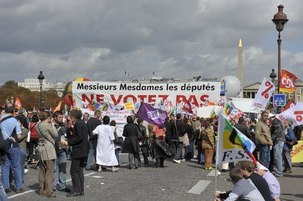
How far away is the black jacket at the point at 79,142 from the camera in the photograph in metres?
11.1

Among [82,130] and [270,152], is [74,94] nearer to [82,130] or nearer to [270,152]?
[270,152]

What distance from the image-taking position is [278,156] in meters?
15.1

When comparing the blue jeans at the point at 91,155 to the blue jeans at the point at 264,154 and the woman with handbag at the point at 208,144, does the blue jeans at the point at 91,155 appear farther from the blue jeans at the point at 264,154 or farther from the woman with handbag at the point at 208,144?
the blue jeans at the point at 264,154

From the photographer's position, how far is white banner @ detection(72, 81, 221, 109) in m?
25.5

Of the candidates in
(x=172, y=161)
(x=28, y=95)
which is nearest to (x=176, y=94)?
(x=172, y=161)

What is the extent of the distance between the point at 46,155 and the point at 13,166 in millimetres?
946

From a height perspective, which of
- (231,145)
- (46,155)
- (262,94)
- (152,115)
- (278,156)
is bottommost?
(278,156)

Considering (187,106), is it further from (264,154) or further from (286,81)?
(264,154)

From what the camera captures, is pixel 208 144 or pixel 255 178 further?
pixel 208 144

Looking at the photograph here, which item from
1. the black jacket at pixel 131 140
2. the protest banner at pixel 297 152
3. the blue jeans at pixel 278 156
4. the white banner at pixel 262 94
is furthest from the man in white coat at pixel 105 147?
the white banner at pixel 262 94

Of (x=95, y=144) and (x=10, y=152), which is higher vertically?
(x=10, y=152)

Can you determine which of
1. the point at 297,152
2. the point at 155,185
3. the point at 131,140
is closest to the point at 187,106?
the point at 297,152

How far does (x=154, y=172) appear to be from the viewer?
51.1ft

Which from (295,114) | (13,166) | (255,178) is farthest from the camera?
(295,114)
